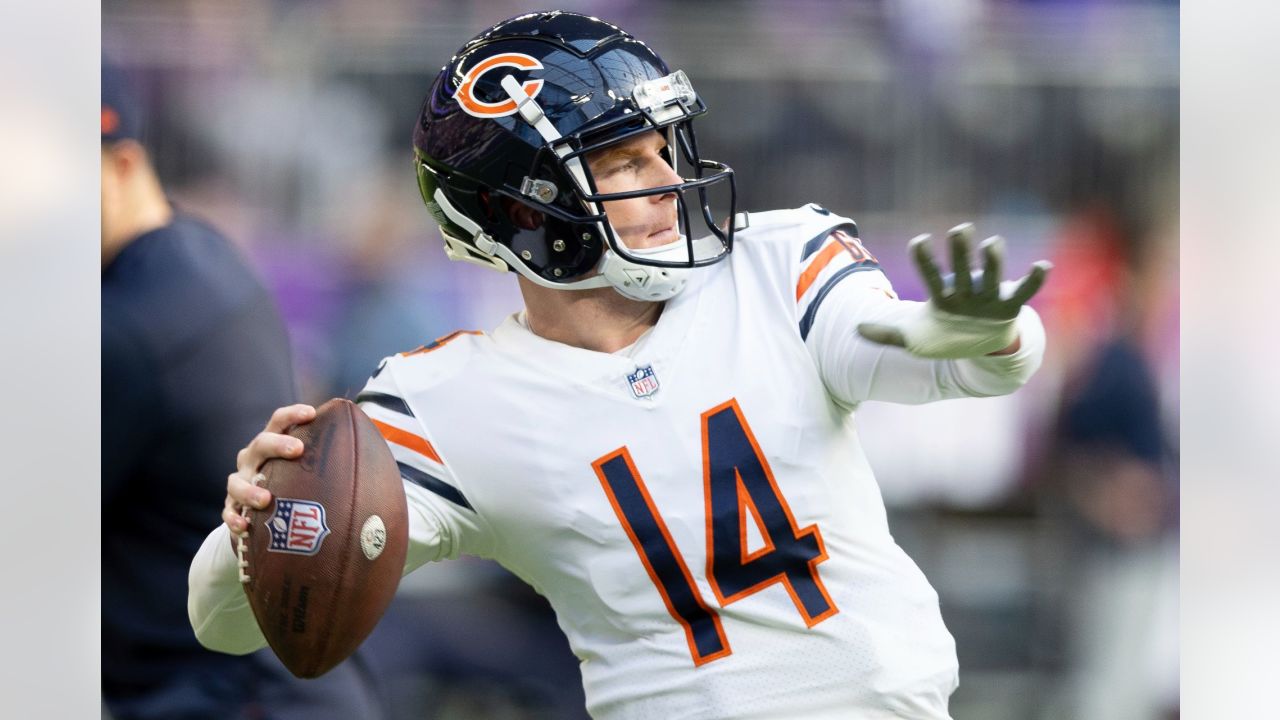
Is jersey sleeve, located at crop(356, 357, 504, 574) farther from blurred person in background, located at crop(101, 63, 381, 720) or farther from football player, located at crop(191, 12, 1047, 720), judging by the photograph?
blurred person in background, located at crop(101, 63, 381, 720)

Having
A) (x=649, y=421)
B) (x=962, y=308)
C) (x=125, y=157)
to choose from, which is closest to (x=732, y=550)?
(x=649, y=421)

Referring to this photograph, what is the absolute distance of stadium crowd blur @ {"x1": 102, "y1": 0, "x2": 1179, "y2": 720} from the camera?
8.40 ft

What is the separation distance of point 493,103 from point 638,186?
0.23 metres

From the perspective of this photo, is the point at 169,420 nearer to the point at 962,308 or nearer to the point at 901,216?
the point at 901,216

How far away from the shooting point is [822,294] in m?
1.55

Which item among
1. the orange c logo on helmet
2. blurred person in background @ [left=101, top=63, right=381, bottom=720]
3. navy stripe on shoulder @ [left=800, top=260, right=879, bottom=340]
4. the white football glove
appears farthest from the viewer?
blurred person in background @ [left=101, top=63, right=381, bottom=720]

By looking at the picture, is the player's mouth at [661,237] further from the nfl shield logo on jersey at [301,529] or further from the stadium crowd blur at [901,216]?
the stadium crowd blur at [901,216]

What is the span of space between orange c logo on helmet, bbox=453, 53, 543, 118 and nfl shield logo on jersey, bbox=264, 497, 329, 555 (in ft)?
1.95

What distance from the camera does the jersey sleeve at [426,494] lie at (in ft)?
5.29

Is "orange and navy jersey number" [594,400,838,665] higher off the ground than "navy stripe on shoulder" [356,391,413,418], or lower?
lower

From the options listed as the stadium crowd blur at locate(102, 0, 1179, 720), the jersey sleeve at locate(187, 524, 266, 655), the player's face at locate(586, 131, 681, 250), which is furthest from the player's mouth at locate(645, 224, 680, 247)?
the stadium crowd blur at locate(102, 0, 1179, 720)

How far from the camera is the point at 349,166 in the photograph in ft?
8.45

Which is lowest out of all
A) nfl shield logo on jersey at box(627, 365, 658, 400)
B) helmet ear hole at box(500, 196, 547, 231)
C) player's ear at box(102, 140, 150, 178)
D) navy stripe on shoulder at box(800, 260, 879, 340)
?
nfl shield logo on jersey at box(627, 365, 658, 400)

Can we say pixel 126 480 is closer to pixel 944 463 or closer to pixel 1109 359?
pixel 944 463
